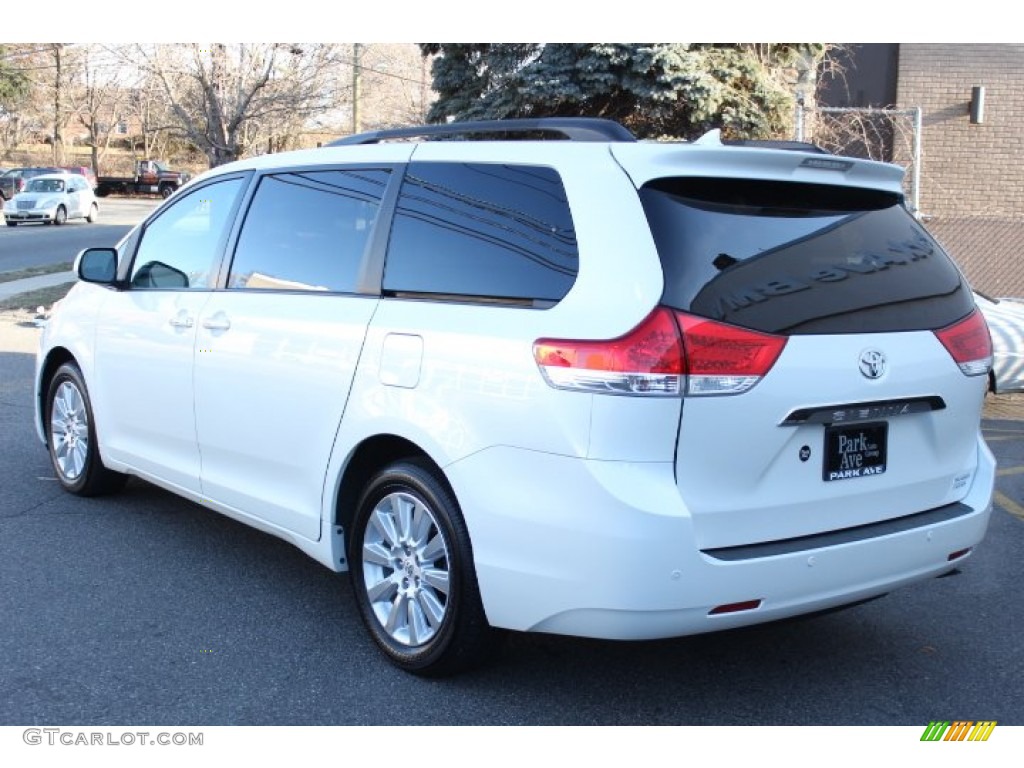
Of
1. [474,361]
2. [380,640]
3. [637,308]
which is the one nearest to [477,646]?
[380,640]

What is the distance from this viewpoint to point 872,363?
3.40 meters

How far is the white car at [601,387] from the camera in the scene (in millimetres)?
3135

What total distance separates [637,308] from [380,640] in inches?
65.4

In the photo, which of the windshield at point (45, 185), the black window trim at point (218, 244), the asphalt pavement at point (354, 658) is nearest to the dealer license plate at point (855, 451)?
the asphalt pavement at point (354, 658)

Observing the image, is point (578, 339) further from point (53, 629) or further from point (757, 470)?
point (53, 629)

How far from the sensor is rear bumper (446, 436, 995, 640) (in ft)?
10.1

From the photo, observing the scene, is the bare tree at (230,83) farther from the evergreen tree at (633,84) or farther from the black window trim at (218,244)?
the black window trim at (218,244)

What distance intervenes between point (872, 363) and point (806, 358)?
29cm

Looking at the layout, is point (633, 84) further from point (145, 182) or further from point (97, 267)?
point (145, 182)

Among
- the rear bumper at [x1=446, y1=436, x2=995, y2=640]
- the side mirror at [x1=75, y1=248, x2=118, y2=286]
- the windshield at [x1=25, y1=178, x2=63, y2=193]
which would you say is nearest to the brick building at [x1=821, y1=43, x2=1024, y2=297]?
the side mirror at [x1=75, y1=248, x2=118, y2=286]

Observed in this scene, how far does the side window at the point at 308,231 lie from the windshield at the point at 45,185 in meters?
34.5

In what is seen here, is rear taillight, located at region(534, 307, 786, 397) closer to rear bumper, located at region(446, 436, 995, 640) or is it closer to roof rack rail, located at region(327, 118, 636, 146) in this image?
rear bumper, located at region(446, 436, 995, 640)

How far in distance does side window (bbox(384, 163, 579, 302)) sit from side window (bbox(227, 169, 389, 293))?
0.75 ft

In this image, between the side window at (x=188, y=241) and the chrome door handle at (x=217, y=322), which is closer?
the chrome door handle at (x=217, y=322)
